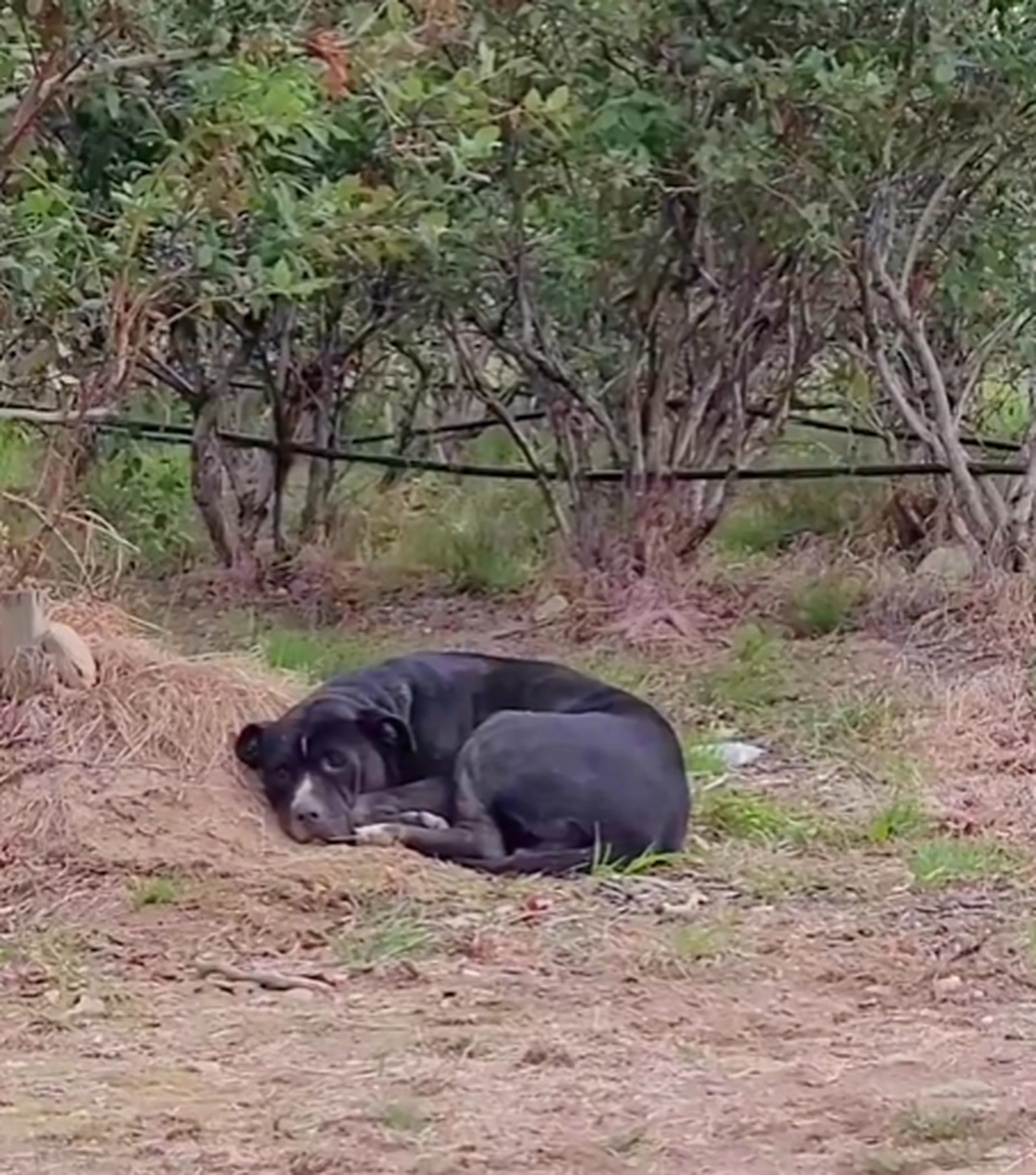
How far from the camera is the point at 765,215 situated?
964cm

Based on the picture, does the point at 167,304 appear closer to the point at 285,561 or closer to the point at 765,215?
the point at 765,215

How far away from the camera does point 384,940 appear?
5.77 meters

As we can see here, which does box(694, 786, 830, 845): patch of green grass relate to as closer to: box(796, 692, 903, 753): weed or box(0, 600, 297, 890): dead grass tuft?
box(796, 692, 903, 753): weed

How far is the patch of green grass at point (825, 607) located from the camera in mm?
10078

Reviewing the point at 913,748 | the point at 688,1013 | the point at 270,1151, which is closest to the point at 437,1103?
the point at 270,1151

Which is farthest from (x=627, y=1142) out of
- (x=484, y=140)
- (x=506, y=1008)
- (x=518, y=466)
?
(x=518, y=466)

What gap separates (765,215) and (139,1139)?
609cm

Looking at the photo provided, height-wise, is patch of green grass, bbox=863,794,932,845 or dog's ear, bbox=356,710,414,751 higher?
dog's ear, bbox=356,710,414,751

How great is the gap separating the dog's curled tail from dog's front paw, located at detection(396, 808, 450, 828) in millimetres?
269

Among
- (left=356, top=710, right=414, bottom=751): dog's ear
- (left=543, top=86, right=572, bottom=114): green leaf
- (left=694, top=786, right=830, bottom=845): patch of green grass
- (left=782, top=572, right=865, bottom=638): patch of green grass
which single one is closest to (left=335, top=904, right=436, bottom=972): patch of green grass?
(left=356, top=710, right=414, bottom=751): dog's ear

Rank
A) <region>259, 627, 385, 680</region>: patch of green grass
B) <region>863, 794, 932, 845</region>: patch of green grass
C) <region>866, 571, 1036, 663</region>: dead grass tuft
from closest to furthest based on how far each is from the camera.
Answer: <region>863, 794, 932, 845</region>: patch of green grass
<region>259, 627, 385, 680</region>: patch of green grass
<region>866, 571, 1036, 663</region>: dead grass tuft

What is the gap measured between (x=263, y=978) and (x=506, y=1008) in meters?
0.61

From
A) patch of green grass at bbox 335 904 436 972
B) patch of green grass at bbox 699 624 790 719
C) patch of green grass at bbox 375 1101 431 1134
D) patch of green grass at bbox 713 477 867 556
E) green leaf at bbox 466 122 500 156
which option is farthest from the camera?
patch of green grass at bbox 713 477 867 556

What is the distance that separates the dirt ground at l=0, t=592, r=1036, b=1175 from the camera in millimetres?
4273
